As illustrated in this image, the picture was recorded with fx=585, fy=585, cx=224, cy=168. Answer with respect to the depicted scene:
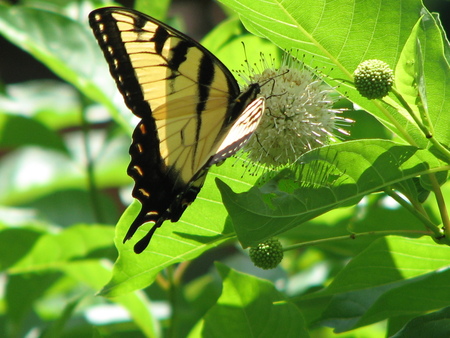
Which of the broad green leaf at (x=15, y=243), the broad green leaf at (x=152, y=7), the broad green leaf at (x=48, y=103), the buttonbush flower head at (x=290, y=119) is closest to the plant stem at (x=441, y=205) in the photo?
the buttonbush flower head at (x=290, y=119)

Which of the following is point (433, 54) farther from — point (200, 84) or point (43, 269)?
point (43, 269)

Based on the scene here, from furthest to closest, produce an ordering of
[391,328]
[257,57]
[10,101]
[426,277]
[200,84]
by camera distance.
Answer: [10,101]
[257,57]
[200,84]
[391,328]
[426,277]

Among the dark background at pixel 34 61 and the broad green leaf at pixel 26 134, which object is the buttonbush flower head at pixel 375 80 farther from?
the dark background at pixel 34 61

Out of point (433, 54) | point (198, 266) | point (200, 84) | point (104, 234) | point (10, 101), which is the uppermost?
point (433, 54)

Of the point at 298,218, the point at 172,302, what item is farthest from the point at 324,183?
the point at 172,302

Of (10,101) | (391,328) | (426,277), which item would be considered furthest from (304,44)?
(10,101)

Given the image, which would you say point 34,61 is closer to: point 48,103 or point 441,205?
point 48,103
